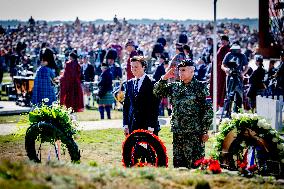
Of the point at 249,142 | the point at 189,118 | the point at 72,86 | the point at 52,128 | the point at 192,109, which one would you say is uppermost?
the point at 72,86

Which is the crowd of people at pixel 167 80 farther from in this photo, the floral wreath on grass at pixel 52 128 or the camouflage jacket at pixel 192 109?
the floral wreath on grass at pixel 52 128

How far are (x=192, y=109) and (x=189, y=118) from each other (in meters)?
0.14

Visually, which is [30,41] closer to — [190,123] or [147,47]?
[147,47]

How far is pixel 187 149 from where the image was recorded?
7.47 metres

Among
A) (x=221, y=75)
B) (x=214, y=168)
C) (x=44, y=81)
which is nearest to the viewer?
(x=214, y=168)

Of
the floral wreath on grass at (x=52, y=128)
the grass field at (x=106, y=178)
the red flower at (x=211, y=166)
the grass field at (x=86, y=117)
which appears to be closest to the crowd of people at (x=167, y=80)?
the grass field at (x=86, y=117)

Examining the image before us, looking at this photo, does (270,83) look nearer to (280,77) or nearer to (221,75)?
(280,77)

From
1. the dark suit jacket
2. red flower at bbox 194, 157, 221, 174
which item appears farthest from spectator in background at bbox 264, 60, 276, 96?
red flower at bbox 194, 157, 221, 174

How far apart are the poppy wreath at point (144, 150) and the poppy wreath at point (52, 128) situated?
1.01 m

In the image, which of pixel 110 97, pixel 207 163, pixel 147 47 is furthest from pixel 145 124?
pixel 147 47

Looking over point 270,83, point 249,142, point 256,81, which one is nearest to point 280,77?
point 270,83

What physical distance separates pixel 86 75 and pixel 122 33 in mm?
19744

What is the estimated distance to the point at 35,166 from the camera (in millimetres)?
5910

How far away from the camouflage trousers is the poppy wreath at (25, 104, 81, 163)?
1.68 m
